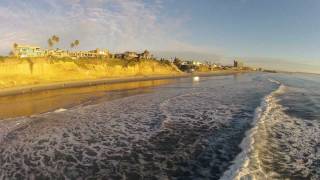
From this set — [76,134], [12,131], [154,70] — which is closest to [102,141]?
[76,134]

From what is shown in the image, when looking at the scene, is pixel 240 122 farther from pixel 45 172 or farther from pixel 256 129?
pixel 45 172

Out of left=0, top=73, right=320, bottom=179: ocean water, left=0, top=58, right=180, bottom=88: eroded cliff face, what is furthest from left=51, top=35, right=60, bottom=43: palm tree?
left=0, top=73, right=320, bottom=179: ocean water

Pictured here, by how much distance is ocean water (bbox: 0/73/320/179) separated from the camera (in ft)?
31.7

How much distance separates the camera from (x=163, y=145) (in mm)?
12664

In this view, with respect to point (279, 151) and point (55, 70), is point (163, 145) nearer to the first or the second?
point (279, 151)

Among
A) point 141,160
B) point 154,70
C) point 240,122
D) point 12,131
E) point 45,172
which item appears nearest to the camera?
point 45,172

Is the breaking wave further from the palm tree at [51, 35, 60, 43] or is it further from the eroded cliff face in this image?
the palm tree at [51, 35, 60, 43]

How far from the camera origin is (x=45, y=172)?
9758mm

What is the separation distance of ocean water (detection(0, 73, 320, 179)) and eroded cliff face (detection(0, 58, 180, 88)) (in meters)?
34.2

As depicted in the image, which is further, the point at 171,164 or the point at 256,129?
the point at 256,129

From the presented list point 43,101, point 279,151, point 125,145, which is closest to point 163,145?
point 125,145

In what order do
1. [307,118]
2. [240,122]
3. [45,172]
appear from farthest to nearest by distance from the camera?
1. [307,118]
2. [240,122]
3. [45,172]

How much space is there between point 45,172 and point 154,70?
107 m

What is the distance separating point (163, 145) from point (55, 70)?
56605 millimetres
